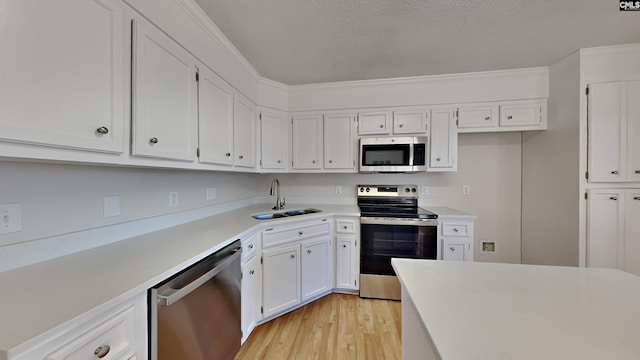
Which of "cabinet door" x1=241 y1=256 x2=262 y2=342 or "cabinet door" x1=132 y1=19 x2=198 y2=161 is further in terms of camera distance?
"cabinet door" x1=241 y1=256 x2=262 y2=342

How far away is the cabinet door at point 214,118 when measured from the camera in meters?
1.56

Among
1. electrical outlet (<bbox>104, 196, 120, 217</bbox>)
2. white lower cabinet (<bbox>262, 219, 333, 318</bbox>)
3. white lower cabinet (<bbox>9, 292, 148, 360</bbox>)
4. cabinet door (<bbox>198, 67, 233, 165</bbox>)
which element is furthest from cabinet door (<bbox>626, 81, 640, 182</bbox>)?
electrical outlet (<bbox>104, 196, 120, 217</bbox>)

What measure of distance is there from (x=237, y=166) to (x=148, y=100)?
0.97 meters

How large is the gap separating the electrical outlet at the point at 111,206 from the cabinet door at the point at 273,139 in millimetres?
1336

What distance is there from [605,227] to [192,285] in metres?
3.21

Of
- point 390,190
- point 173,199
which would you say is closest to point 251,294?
point 173,199

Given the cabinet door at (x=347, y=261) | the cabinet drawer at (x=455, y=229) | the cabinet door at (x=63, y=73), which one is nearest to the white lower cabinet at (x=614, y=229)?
the cabinet drawer at (x=455, y=229)

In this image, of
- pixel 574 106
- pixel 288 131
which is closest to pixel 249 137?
pixel 288 131

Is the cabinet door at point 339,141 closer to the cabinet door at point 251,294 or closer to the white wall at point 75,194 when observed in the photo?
the cabinet door at point 251,294

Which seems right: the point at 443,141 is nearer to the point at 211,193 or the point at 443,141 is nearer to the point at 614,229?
the point at 614,229

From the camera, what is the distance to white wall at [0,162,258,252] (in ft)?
3.01

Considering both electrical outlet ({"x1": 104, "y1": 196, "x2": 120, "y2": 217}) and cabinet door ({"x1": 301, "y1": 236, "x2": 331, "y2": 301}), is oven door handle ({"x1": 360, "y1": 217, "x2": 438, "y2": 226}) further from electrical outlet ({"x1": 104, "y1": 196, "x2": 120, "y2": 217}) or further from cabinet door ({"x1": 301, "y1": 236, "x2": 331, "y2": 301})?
electrical outlet ({"x1": 104, "y1": 196, "x2": 120, "y2": 217})

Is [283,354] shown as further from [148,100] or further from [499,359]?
[148,100]

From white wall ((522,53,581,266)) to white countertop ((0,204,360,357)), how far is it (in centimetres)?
298
